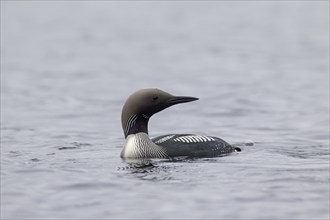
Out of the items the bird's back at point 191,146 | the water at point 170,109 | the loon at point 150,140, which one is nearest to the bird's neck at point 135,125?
the loon at point 150,140

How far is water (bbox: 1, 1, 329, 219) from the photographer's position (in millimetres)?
11376

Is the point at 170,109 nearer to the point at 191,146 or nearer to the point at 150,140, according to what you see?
the point at 150,140

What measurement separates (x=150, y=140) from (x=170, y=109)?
262 inches

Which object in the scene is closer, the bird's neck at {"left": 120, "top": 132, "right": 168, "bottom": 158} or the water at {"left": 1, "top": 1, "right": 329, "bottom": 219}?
the water at {"left": 1, "top": 1, "right": 329, "bottom": 219}

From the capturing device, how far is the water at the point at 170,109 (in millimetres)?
11376

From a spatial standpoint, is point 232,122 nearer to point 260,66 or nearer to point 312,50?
point 260,66

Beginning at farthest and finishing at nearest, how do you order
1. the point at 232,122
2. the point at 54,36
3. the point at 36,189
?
the point at 54,36 → the point at 232,122 → the point at 36,189

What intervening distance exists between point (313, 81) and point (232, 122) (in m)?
6.32

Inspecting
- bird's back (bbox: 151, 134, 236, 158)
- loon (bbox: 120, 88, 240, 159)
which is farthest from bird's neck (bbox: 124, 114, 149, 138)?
bird's back (bbox: 151, 134, 236, 158)

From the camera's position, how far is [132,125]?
13602 mm

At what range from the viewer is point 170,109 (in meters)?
20.2

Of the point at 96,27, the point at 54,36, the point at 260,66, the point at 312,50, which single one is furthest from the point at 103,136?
the point at 96,27

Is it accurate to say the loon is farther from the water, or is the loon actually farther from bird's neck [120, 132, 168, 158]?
the water

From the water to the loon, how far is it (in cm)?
26
